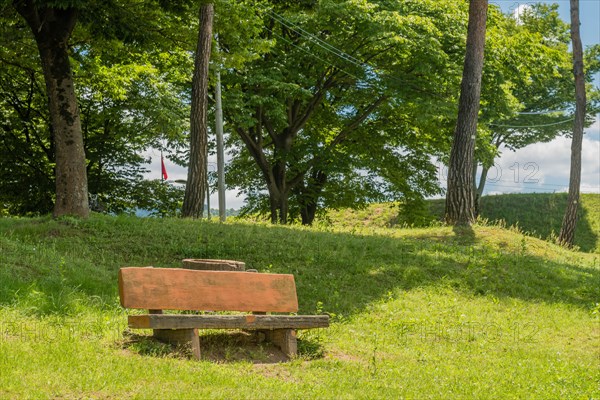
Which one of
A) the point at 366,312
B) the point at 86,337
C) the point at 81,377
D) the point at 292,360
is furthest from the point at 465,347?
the point at 81,377

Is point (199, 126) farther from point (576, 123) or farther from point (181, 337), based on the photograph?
point (576, 123)

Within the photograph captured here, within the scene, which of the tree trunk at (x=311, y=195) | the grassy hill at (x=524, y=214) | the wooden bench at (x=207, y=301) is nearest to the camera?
the wooden bench at (x=207, y=301)

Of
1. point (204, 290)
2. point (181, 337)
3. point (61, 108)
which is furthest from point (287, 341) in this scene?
Answer: point (61, 108)

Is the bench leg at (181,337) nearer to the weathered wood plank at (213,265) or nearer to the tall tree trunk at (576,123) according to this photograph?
the weathered wood plank at (213,265)

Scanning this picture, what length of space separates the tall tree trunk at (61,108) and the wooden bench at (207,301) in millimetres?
7454

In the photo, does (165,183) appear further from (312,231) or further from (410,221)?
(312,231)

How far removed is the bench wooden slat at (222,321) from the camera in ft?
24.5

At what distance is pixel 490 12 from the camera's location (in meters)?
29.1

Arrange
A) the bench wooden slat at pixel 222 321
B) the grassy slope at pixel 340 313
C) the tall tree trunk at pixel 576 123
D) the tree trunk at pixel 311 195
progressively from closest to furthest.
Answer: the grassy slope at pixel 340 313 → the bench wooden slat at pixel 222 321 → the tall tree trunk at pixel 576 123 → the tree trunk at pixel 311 195

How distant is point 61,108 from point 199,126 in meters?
3.83

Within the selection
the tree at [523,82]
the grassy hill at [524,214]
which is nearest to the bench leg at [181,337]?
A: the tree at [523,82]

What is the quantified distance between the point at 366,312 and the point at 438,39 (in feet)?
53.7

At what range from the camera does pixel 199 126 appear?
17.9 m

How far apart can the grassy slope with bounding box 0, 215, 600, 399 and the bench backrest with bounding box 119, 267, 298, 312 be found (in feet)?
1.65
